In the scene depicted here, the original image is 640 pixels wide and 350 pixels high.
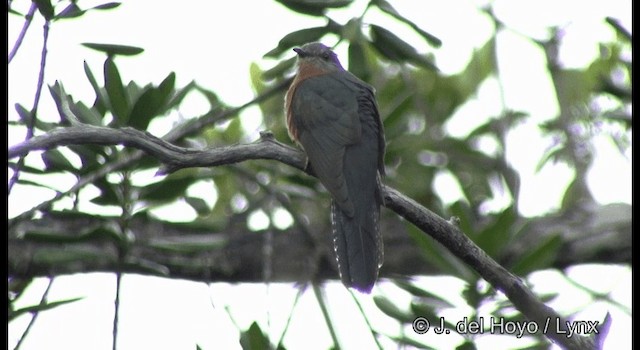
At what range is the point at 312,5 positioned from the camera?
5398mm

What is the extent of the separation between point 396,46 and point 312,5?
0.57m

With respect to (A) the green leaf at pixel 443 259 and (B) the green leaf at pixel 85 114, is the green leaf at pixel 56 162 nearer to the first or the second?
(B) the green leaf at pixel 85 114

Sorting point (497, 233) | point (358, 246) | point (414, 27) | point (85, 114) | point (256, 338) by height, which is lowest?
point (256, 338)

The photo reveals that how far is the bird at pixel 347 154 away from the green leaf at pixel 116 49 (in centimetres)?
96

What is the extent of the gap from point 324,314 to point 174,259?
1.22 meters

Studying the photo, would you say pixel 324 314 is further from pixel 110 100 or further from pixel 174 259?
pixel 110 100

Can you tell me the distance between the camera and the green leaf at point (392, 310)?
5.34 metres

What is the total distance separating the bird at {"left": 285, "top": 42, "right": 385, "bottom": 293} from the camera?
4953 millimetres

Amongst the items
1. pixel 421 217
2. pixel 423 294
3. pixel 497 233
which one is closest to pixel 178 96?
pixel 421 217

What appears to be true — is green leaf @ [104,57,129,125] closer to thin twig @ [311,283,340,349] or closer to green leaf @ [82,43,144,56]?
green leaf @ [82,43,144,56]

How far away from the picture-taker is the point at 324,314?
19.1ft

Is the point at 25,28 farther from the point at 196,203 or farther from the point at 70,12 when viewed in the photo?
the point at 196,203

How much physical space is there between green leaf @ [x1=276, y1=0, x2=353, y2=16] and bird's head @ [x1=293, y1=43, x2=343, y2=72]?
77 centimetres

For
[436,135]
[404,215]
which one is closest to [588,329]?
[404,215]
